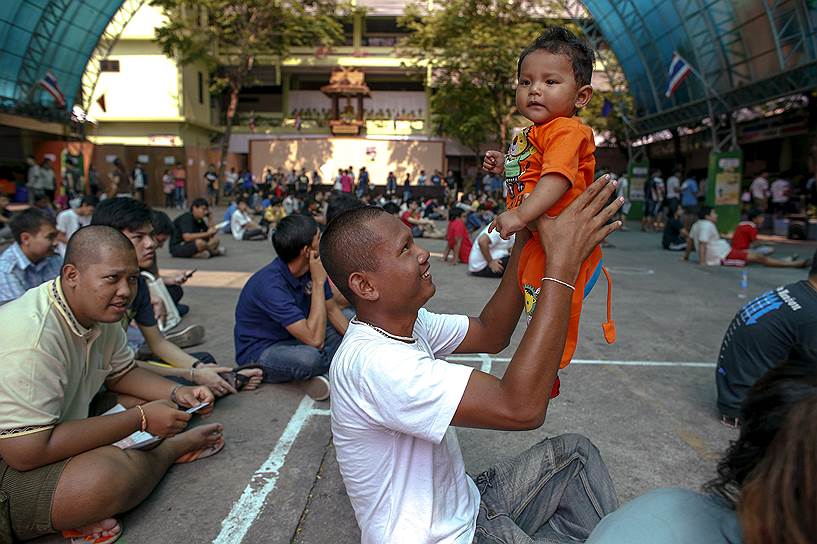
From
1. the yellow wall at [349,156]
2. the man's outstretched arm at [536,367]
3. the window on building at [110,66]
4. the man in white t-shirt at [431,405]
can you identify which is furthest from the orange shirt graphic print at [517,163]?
the window on building at [110,66]

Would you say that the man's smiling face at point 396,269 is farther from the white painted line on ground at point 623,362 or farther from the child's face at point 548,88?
the white painted line on ground at point 623,362

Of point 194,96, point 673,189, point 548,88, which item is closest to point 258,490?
point 548,88

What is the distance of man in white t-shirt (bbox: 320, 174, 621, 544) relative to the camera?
61.1 inches

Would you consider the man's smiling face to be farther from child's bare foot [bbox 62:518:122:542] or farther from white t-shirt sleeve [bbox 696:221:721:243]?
white t-shirt sleeve [bbox 696:221:721:243]

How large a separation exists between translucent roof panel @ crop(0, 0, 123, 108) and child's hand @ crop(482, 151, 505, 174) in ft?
78.5

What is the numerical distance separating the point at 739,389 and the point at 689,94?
1786cm

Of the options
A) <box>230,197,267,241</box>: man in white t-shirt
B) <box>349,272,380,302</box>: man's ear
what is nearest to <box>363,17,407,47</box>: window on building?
<box>230,197,267,241</box>: man in white t-shirt

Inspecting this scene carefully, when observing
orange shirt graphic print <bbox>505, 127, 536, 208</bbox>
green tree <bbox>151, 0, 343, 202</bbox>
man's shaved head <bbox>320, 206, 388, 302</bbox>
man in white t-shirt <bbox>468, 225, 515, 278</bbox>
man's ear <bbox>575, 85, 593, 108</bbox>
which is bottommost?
man in white t-shirt <bbox>468, 225, 515, 278</bbox>

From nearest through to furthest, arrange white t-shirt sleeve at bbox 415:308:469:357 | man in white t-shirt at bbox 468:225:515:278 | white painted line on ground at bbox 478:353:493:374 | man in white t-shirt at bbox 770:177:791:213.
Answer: white t-shirt sleeve at bbox 415:308:469:357 → white painted line on ground at bbox 478:353:493:374 → man in white t-shirt at bbox 468:225:515:278 → man in white t-shirt at bbox 770:177:791:213

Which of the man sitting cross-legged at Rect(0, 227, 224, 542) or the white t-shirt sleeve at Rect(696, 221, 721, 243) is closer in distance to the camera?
the man sitting cross-legged at Rect(0, 227, 224, 542)

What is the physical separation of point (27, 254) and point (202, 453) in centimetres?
258

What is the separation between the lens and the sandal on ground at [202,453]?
3.20 m

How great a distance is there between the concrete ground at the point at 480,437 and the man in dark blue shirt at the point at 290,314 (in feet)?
0.71

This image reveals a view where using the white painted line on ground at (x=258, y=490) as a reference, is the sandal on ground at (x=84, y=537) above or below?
above
